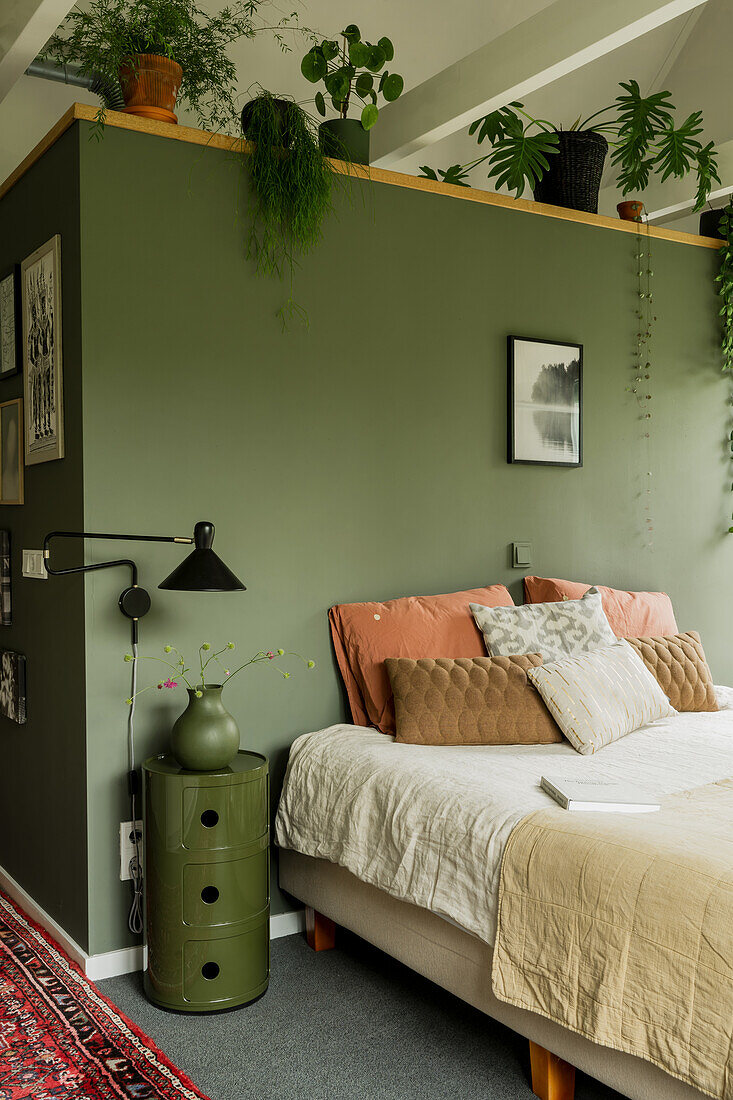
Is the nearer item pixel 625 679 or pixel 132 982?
pixel 132 982

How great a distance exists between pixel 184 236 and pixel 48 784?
1.73m

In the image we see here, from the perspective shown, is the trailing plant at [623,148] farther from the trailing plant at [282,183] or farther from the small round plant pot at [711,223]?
the trailing plant at [282,183]

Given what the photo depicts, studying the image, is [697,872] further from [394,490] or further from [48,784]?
[48,784]

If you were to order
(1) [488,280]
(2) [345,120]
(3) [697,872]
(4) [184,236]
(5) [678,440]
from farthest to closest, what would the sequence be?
(5) [678,440], (1) [488,280], (2) [345,120], (4) [184,236], (3) [697,872]

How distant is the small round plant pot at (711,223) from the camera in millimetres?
4137

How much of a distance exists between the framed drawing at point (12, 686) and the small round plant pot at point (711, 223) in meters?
3.35

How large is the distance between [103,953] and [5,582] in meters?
1.35

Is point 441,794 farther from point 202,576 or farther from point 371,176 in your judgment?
point 371,176

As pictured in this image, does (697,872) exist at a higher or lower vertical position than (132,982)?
higher

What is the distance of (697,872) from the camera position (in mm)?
1694

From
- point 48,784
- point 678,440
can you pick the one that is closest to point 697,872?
point 48,784

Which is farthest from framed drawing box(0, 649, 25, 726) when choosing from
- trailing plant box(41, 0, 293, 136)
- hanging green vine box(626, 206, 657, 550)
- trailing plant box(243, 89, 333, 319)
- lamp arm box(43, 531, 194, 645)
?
hanging green vine box(626, 206, 657, 550)

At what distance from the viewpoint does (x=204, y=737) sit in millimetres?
2502

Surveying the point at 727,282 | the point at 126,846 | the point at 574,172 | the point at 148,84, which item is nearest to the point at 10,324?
the point at 148,84
